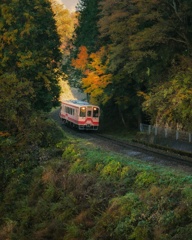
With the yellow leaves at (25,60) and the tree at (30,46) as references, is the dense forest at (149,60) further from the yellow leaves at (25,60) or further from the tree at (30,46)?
the yellow leaves at (25,60)

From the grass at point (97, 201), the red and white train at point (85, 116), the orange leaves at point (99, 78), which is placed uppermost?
the orange leaves at point (99, 78)

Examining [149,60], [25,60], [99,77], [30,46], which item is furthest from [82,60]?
[149,60]

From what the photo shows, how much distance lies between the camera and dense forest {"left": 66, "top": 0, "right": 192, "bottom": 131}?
27.9 m

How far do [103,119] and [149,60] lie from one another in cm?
1367

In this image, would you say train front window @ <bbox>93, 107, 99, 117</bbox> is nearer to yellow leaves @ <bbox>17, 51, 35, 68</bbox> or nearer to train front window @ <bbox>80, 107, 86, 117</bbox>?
train front window @ <bbox>80, 107, 86, 117</bbox>

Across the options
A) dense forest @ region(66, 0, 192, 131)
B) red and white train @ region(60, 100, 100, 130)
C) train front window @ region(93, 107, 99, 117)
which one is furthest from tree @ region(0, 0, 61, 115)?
dense forest @ region(66, 0, 192, 131)

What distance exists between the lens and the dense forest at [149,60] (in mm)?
27922

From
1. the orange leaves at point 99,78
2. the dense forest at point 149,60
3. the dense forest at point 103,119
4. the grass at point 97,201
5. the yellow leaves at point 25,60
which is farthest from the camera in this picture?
the orange leaves at point 99,78

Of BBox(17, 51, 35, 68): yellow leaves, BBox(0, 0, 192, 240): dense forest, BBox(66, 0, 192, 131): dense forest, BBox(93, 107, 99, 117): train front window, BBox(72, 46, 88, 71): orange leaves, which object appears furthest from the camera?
BBox(72, 46, 88, 71): orange leaves

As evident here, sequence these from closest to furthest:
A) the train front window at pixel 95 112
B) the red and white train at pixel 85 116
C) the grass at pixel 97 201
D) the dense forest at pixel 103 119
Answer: the grass at pixel 97 201
the dense forest at pixel 103 119
the red and white train at pixel 85 116
the train front window at pixel 95 112

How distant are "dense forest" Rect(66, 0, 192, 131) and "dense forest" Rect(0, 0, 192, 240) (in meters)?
0.09

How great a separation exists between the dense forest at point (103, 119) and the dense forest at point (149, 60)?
86mm

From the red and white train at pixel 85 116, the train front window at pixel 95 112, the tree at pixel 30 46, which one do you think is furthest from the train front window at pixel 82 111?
the tree at pixel 30 46

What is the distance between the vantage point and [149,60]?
105 ft
